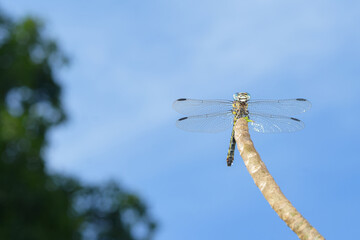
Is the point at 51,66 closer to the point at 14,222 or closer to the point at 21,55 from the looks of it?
the point at 21,55

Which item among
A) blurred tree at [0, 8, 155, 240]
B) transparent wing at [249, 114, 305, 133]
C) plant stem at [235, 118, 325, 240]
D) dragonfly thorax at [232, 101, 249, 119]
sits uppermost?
blurred tree at [0, 8, 155, 240]

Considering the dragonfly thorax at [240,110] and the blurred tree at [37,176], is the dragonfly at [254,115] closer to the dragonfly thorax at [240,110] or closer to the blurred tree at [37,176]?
the dragonfly thorax at [240,110]

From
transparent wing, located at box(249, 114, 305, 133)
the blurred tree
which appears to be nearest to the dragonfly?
transparent wing, located at box(249, 114, 305, 133)

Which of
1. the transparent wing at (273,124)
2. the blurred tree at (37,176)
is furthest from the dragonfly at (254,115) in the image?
the blurred tree at (37,176)

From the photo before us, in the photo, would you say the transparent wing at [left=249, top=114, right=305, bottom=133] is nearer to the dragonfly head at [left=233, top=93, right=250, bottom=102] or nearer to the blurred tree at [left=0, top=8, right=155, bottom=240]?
the dragonfly head at [left=233, top=93, right=250, bottom=102]

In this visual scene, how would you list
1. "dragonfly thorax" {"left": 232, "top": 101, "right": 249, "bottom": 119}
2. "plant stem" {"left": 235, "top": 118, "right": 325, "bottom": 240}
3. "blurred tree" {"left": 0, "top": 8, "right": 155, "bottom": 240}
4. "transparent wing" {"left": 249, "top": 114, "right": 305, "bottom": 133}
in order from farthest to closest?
"blurred tree" {"left": 0, "top": 8, "right": 155, "bottom": 240}, "transparent wing" {"left": 249, "top": 114, "right": 305, "bottom": 133}, "dragonfly thorax" {"left": 232, "top": 101, "right": 249, "bottom": 119}, "plant stem" {"left": 235, "top": 118, "right": 325, "bottom": 240}
